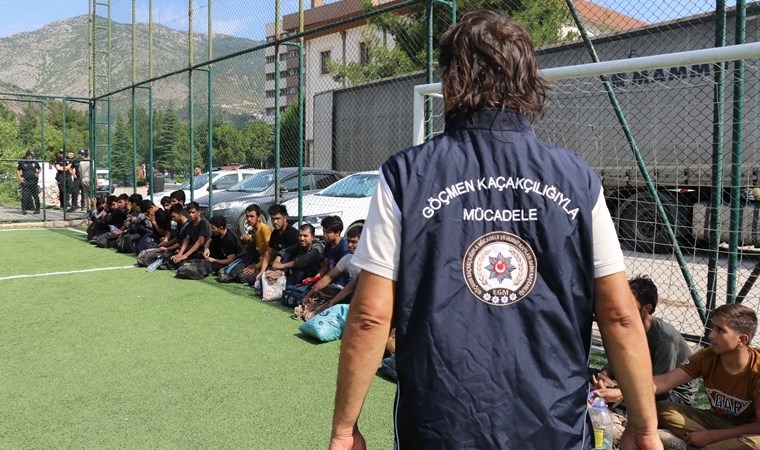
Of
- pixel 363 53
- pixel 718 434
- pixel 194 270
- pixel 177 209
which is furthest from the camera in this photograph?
pixel 363 53

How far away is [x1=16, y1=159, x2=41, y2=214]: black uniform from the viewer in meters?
17.3

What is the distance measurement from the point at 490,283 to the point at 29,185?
61.5 ft

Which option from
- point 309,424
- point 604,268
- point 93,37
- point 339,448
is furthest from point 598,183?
point 93,37

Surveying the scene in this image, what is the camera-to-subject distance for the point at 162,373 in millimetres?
4762

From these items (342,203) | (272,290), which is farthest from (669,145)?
(272,290)

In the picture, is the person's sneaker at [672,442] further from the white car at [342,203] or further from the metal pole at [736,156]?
the white car at [342,203]

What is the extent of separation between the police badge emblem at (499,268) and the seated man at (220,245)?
7766mm

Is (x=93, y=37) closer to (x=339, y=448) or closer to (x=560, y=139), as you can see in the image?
(x=560, y=139)

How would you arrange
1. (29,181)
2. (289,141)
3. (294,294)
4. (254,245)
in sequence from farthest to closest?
(29,181) → (289,141) → (254,245) → (294,294)

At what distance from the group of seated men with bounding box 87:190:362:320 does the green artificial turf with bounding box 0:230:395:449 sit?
465 mm

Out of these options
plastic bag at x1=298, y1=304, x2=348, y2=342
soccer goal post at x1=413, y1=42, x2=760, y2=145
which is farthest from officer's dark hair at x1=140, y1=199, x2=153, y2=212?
soccer goal post at x1=413, y1=42, x2=760, y2=145

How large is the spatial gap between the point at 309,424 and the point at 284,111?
23.0 ft

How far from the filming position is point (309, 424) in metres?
3.85

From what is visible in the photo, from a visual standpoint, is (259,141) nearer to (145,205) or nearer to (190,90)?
(190,90)
